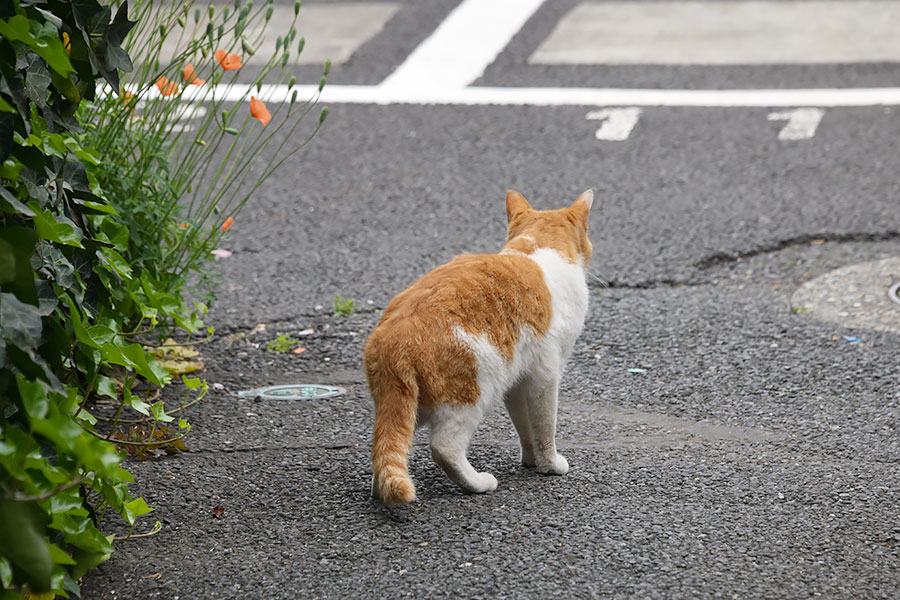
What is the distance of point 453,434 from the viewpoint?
3.22 m

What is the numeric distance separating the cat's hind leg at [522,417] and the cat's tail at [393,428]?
505 millimetres

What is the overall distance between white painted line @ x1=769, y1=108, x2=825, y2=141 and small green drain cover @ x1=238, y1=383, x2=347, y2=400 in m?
4.25

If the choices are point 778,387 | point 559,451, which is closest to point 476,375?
point 559,451

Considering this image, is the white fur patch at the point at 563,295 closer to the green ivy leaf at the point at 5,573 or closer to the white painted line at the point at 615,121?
the green ivy leaf at the point at 5,573

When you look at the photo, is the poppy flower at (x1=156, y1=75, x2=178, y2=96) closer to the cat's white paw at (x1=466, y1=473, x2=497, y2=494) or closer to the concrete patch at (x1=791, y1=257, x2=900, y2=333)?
the cat's white paw at (x1=466, y1=473, x2=497, y2=494)

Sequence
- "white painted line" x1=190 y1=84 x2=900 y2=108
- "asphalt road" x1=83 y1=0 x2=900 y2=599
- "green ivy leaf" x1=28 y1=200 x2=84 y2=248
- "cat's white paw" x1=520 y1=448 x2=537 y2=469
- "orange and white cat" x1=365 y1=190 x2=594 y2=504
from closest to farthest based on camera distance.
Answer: "green ivy leaf" x1=28 y1=200 x2=84 y2=248 < "asphalt road" x1=83 y1=0 x2=900 y2=599 < "orange and white cat" x1=365 y1=190 x2=594 y2=504 < "cat's white paw" x1=520 y1=448 x2=537 y2=469 < "white painted line" x1=190 y1=84 x2=900 y2=108

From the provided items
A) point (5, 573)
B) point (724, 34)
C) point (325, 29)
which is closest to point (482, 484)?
point (5, 573)

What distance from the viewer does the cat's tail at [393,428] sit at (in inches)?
121

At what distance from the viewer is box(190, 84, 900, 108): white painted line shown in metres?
7.79

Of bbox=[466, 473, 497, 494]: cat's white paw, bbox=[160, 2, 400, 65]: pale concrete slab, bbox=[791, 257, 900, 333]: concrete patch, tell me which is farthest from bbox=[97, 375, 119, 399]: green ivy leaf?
bbox=[160, 2, 400, 65]: pale concrete slab

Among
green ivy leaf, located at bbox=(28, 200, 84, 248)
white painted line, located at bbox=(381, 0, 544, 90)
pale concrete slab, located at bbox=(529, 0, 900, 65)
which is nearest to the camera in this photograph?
green ivy leaf, located at bbox=(28, 200, 84, 248)

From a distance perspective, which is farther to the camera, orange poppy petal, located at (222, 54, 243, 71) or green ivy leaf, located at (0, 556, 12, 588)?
orange poppy petal, located at (222, 54, 243, 71)

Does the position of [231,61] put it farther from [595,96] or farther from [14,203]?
[595,96]

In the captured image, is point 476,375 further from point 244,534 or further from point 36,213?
point 36,213
